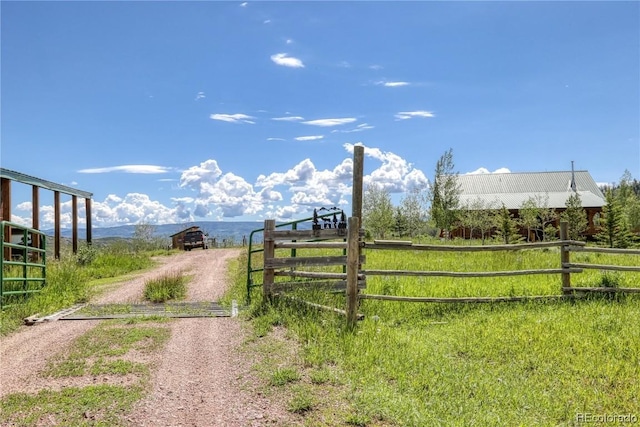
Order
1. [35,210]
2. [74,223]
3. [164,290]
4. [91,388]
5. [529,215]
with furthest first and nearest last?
1. [529,215]
2. [74,223]
3. [35,210]
4. [164,290]
5. [91,388]

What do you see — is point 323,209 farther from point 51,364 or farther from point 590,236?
point 590,236

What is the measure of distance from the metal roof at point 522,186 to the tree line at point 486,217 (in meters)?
3.07

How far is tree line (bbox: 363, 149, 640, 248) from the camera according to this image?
115 feet

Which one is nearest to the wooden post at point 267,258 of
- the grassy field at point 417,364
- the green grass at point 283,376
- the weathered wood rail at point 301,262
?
the weathered wood rail at point 301,262

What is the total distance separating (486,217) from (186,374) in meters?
38.2

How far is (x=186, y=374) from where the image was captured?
550 centimetres

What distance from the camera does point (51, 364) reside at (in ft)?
19.0

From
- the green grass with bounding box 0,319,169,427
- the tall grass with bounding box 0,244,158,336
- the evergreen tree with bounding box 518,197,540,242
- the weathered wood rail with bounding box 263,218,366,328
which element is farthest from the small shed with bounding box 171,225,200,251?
the evergreen tree with bounding box 518,197,540,242

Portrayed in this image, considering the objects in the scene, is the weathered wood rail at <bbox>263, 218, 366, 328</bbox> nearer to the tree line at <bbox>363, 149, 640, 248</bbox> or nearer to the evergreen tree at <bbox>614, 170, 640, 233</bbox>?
the tree line at <bbox>363, 149, 640, 248</bbox>

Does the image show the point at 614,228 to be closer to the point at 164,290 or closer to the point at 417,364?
the point at 164,290

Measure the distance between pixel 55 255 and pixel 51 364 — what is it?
14.1 meters

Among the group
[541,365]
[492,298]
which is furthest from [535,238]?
[541,365]

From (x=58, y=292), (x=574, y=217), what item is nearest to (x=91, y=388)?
(x=58, y=292)

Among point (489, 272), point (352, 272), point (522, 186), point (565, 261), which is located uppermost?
point (522, 186)
